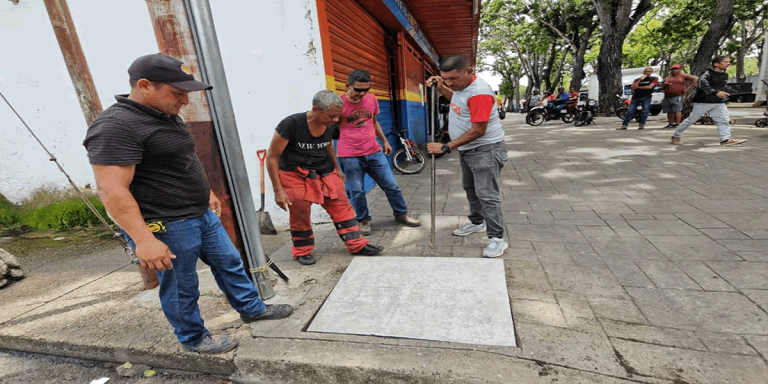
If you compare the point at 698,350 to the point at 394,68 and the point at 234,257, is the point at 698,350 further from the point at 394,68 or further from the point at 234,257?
the point at 394,68

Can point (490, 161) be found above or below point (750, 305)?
above

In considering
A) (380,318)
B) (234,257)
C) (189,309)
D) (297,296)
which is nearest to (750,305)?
(380,318)

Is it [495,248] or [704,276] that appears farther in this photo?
[495,248]

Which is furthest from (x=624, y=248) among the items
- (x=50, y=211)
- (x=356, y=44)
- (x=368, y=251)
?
(x=50, y=211)

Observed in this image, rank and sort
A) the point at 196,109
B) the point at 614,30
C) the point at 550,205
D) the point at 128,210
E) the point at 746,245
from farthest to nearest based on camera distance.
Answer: the point at 614,30 < the point at 550,205 < the point at 746,245 < the point at 196,109 < the point at 128,210

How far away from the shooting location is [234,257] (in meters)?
2.22

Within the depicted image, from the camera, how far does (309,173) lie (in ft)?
10.3

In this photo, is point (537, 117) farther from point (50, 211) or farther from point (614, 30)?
point (50, 211)

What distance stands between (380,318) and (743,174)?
5986 mm

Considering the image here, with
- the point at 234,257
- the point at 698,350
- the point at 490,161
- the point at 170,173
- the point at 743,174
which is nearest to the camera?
the point at 170,173

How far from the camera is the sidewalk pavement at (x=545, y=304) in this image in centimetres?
192

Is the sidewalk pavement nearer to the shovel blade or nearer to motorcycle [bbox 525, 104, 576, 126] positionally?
the shovel blade

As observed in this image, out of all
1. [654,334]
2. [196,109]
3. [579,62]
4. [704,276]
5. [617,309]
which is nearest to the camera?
[654,334]

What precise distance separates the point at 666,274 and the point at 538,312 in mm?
1184
